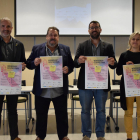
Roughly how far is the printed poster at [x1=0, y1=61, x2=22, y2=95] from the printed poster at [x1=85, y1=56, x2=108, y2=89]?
0.96 m

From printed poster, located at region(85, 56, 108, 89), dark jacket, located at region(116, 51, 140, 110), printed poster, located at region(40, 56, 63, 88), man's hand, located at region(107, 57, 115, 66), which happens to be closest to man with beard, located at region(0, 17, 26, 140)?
printed poster, located at region(40, 56, 63, 88)

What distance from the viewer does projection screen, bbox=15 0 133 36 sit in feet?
15.3

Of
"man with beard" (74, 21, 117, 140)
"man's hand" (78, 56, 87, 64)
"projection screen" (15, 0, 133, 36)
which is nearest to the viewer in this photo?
"man's hand" (78, 56, 87, 64)

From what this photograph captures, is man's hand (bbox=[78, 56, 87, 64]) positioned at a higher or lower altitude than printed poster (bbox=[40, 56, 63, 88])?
higher

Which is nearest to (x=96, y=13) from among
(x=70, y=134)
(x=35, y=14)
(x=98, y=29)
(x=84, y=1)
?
(x=84, y=1)

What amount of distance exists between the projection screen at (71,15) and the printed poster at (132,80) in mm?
2755

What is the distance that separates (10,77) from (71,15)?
3.16m

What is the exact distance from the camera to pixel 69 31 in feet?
15.6

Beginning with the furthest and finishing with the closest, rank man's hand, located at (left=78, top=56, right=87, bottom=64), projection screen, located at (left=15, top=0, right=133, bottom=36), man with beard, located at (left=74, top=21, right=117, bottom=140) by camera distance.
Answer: projection screen, located at (left=15, top=0, right=133, bottom=36)
man with beard, located at (left=74, top=21, right=117, bottom=140)
man's hand, located at (left=78, top=56, right=87, bottom=64)

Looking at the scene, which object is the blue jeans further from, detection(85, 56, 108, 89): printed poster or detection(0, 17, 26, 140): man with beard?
detection(0, 17, 26, 140): man with beard

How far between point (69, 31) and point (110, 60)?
2.83m

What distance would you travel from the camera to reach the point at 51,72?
221 cm

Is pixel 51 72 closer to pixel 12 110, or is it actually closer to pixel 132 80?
pixel 12 110

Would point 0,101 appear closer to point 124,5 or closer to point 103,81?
point 103,81
